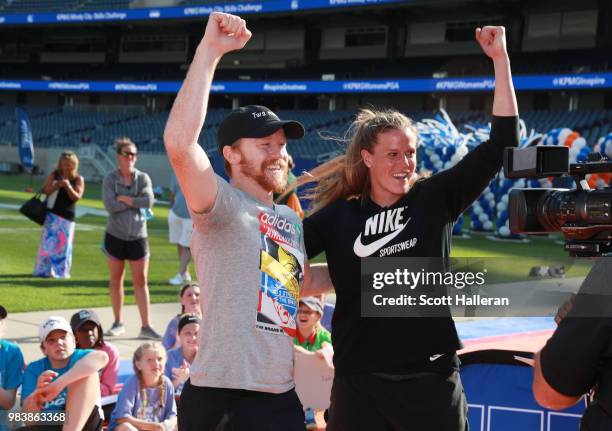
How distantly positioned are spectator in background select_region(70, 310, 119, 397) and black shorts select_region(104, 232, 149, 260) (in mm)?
2402

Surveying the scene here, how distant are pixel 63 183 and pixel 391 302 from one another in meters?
7.90

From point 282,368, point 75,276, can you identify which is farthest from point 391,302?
point 75,276

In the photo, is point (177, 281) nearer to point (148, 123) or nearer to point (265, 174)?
point (265, 174)

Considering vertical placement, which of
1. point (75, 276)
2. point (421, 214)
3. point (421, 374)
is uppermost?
point (421, 214)

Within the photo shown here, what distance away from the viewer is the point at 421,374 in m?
3.00

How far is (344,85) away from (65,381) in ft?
115

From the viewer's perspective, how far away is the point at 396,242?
314 cm

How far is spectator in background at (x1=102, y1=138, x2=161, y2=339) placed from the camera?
7.94 metres

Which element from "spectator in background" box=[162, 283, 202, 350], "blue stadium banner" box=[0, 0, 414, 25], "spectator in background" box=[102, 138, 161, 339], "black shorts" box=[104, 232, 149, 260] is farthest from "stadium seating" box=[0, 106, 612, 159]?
"spectator in background" box=[162, 283, 202, 350]

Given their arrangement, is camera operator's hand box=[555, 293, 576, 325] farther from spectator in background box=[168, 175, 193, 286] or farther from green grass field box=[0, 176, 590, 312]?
spectator in background box=[168, 175, 193, 286]

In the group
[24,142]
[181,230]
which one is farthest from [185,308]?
[24,142]

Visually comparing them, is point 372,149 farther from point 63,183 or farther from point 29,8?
point 29,8

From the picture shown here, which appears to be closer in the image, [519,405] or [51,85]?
[519,405]

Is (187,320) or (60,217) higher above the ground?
(187,320)
